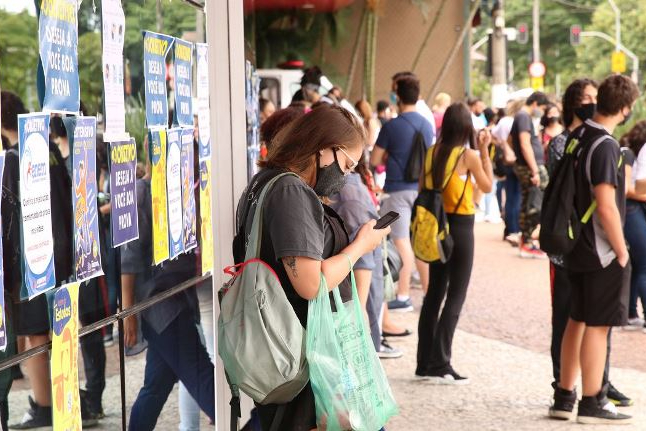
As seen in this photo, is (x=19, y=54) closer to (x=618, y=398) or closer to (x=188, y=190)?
(x=188, y=190)

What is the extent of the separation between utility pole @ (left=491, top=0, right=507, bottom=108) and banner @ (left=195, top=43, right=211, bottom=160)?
749 inches

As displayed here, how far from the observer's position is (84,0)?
11.0 feet

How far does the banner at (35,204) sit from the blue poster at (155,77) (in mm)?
1057

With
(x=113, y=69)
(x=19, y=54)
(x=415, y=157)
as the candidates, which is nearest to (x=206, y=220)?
(x=113, y=69)

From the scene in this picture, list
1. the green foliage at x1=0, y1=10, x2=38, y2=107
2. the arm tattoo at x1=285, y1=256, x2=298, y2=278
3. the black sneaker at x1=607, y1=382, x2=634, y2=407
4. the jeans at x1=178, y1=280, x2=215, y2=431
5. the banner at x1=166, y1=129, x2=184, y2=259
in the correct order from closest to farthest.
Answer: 1. the green foliage at x1=0, y1=10, x2=38, y2=107
2. the arm tattoo at x1=285, y1=256, x2=298, y2=278
3. the banner at x1=166, y1=129, x2=184, y2=259
4. the jeans at x1=178, y1=280, x2=215, y2=431
5. the black sneaker at x1=607, y1=382, x2=634, y2=407

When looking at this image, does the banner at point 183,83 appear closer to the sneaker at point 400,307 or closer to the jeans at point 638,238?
the jeans at point 638,238

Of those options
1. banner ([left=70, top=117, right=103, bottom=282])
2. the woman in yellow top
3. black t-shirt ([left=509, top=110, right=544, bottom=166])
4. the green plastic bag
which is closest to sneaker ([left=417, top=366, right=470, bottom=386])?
the woman in yellow top

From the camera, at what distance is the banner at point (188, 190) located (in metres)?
4.59

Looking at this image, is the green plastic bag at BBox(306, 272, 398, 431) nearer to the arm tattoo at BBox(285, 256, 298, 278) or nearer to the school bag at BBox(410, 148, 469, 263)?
the arm tattoo at BBox(285, 256, 298, 278)

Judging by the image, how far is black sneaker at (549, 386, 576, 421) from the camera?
21.6 ft

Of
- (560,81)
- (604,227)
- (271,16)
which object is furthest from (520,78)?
(604,227)

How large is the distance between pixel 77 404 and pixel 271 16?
68.1 feet

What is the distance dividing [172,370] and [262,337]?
1.10 meters

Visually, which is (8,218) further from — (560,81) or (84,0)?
(560,81)
